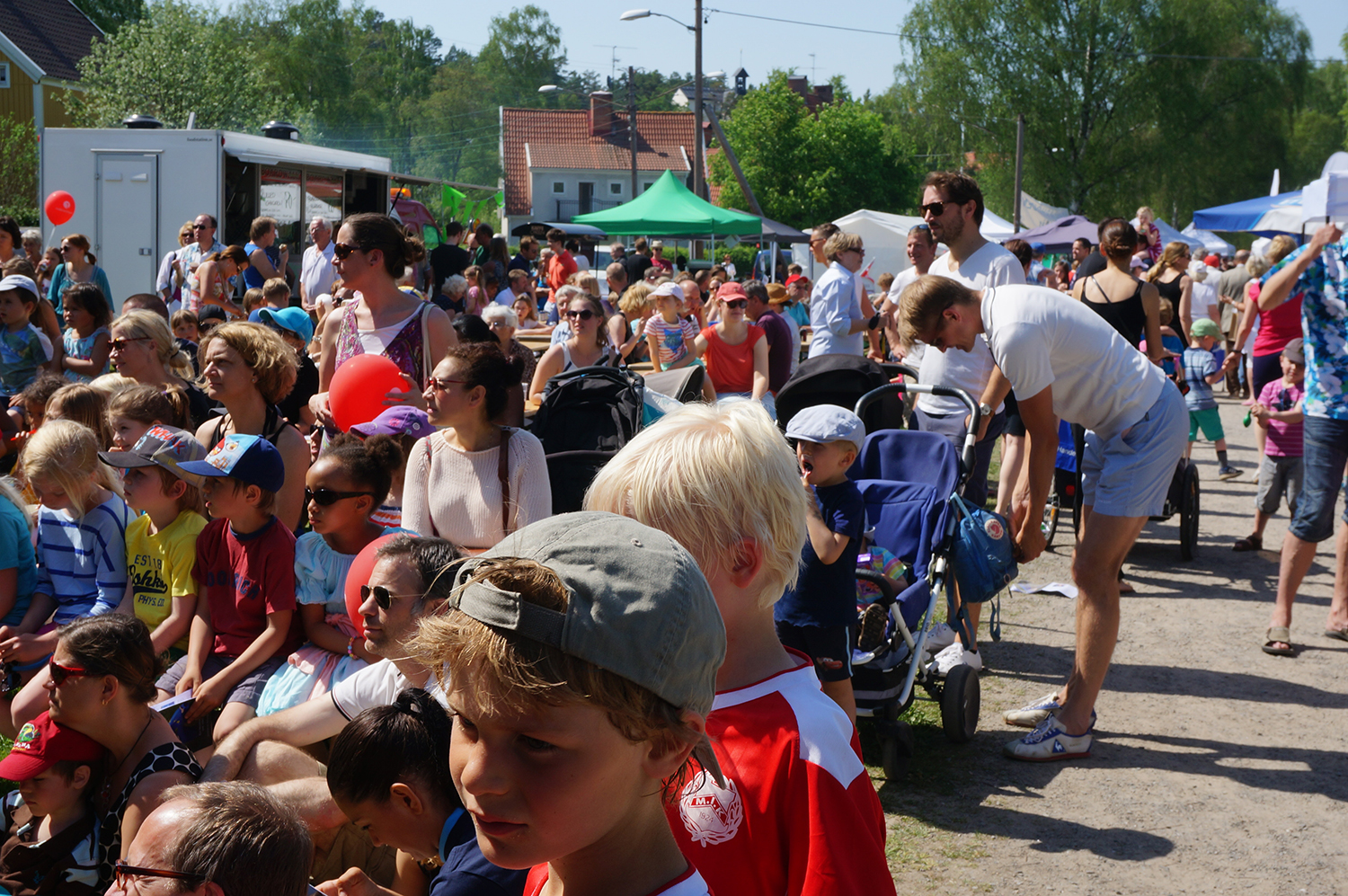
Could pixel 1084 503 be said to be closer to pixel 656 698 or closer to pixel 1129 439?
pixel 1129 439

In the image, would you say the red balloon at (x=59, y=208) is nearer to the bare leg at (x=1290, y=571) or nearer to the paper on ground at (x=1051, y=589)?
the paper on ground at (x=1051, y=589)

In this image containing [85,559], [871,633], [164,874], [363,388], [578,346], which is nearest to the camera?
[164,874]

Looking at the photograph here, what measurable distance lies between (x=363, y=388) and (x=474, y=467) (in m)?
1.00

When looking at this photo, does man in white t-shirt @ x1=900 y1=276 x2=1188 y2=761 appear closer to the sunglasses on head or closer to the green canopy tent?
the sunglasses on head

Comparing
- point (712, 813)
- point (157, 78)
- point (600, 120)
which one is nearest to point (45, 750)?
point (712, 813)

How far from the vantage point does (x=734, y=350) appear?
8852mm

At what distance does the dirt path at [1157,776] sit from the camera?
150 inches

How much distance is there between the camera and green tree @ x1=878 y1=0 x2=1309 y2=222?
44219mm

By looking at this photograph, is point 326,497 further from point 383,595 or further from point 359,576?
point 383,595

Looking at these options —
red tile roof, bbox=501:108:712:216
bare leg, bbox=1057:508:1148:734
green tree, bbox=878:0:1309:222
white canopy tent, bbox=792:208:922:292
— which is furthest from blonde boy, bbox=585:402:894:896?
red tile roof, bbox=501:108:712:216

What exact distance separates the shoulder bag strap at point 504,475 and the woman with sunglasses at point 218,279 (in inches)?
249

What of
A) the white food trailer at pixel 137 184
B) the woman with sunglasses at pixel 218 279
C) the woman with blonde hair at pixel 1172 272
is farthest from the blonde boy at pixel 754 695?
the white food trailer at pixel 137 184

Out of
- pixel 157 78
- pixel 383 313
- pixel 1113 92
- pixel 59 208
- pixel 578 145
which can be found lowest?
pixel 383 313

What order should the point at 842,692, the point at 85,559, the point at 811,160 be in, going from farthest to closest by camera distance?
the point at 811,160 < the point at 85,559 < the point at 842,692
